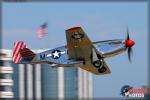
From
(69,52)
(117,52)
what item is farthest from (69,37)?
(117,52)

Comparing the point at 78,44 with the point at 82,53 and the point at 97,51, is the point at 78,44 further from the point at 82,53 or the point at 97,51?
the point at 97,51

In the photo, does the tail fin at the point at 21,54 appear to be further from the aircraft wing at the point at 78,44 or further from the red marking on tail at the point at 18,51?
the aircraft wing at the point at 78,44

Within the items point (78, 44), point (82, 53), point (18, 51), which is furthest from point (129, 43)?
point (18, 51)

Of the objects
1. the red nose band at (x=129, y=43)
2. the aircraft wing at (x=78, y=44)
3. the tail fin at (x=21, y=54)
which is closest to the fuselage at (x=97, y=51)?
the red nose band at (x=129, y=43)

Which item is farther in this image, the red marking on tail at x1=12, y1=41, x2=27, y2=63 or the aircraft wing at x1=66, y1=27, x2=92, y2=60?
the red marking on tail at x1=12, y1=41, x2=27, y2=63

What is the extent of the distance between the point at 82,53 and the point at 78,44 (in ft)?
4.49

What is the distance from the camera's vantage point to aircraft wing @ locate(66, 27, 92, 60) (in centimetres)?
3497

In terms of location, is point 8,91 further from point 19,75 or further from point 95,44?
point 19,75

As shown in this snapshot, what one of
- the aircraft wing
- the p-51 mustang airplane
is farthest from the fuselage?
the aircraft wing

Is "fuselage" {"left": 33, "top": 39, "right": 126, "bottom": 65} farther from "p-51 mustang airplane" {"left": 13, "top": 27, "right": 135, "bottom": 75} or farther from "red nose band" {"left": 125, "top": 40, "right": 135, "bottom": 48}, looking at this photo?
"red nose band" {"left": 125, "top": 40, "right": 135, "bottom": 48}

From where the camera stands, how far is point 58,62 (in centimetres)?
3838

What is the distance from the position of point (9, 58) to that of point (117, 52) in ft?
114

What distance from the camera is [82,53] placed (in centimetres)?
3784

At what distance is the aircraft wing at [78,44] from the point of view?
34969 mm
